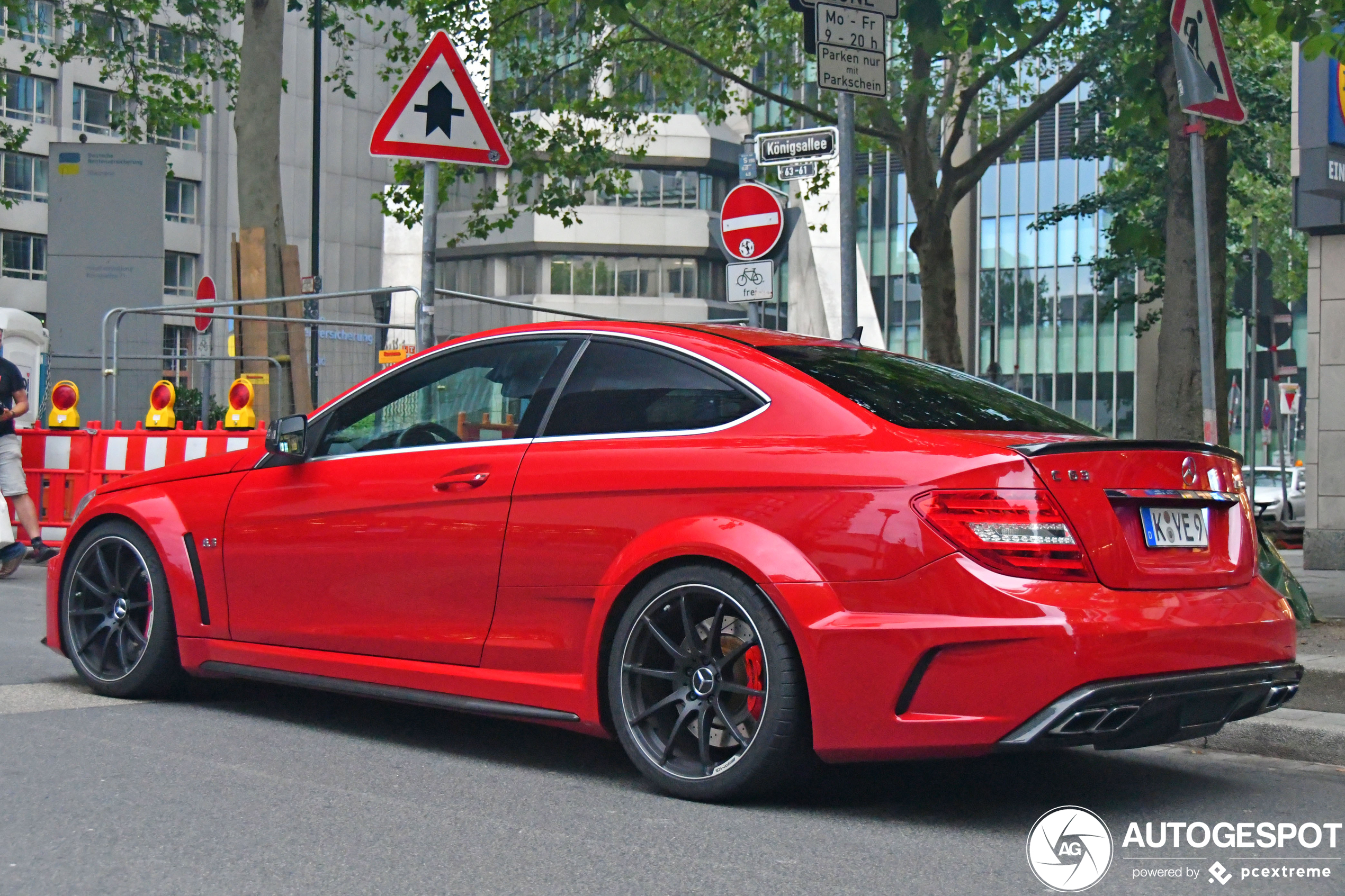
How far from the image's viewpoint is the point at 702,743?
15.0 ft

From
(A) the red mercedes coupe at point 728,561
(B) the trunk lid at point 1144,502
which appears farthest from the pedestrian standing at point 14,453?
(B) the trunk lid at point 1144,502

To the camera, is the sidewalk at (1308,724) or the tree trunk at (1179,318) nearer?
the sidewalk at (1308,724)

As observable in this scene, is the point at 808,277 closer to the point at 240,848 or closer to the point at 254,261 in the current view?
the point at 254,261

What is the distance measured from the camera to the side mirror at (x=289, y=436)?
586cm

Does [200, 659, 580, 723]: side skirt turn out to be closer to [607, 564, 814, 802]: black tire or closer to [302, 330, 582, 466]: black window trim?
[607, 564, 814, 802]: black tire

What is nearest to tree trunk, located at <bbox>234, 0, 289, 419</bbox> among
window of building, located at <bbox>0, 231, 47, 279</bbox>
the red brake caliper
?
the red brake caliper

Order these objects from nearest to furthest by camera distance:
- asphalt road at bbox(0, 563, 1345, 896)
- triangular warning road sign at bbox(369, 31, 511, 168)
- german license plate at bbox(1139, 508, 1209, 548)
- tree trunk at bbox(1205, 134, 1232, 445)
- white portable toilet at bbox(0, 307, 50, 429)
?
asphalt road at bbox(0, 563, 1345, 896) < german license plate at bbox(1139, 508, 1209, 548) < triangular warning road sign at bbox(369, 31, 511, 168) < tree trunk at bbox(1205, 134, 1232, 445) < white portable toilet at bbox(0, 307, 50, 429)

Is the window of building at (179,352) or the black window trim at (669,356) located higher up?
the window of building at (179,352)

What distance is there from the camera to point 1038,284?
211 feet

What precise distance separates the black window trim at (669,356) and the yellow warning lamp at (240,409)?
36.1 ft

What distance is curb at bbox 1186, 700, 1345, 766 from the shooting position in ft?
18.1

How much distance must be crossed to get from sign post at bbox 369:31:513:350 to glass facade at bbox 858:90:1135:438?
55180mm

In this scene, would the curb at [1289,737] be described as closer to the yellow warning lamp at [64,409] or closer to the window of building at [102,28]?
the yellow warning lamp at [64,409]

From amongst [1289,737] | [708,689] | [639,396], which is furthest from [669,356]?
[1289,737]
